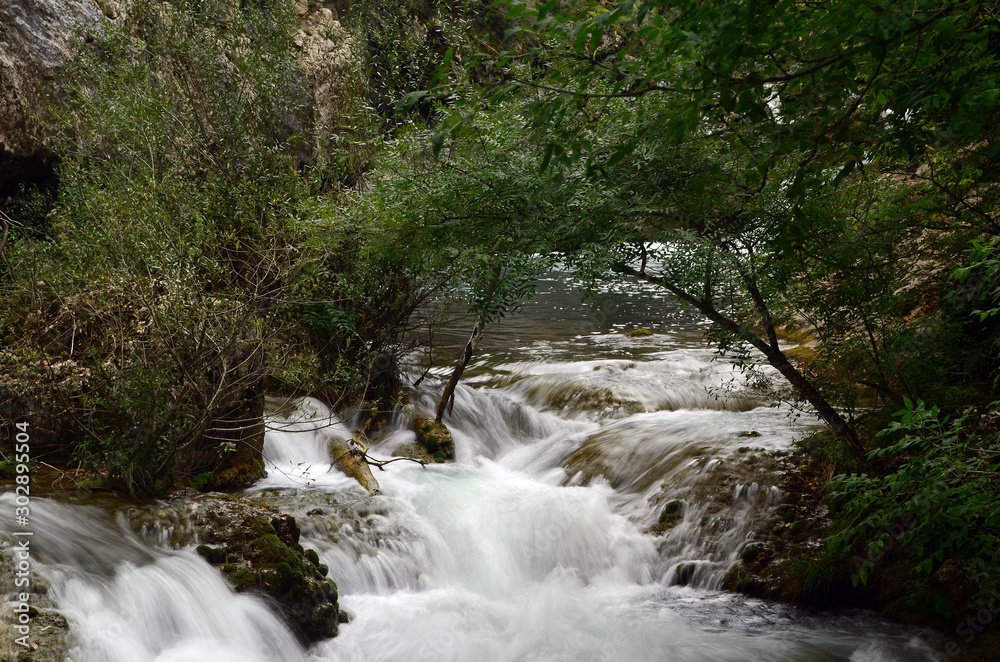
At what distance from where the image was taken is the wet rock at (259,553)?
5.74m

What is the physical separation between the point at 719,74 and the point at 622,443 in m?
7.94

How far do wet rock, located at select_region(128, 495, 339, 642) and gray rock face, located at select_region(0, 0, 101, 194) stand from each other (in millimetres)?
7773

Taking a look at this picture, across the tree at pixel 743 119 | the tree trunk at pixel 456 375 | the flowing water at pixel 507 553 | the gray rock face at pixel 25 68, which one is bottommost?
the flowing water at pixel 507 553

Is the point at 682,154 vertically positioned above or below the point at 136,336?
above

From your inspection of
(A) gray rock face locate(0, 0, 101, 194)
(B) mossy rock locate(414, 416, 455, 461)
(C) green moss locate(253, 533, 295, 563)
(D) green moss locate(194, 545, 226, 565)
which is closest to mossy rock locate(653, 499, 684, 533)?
(B) mossy rock locate(414, 416, 455, 461)

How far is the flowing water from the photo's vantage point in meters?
5.29

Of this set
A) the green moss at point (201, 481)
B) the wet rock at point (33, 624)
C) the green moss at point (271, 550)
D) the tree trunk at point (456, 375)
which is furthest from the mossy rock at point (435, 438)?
the wet rock at point (33, 624)

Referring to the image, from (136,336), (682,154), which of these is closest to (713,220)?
(682,154)

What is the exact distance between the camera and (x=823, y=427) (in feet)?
29.6

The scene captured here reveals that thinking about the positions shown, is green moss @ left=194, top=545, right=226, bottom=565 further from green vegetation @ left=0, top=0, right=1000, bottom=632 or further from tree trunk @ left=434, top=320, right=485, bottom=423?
tree trunk @ left=434, top=320, right=485, bottom=423

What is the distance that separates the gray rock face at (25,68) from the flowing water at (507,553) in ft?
21.2

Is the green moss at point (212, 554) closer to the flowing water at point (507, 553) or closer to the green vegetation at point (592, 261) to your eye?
the flowing water at point (507, 553)

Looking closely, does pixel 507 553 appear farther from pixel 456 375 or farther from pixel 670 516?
pixel 456 375

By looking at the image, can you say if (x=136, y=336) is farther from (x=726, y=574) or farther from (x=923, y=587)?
(x=923, y=587)
